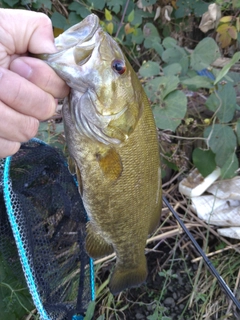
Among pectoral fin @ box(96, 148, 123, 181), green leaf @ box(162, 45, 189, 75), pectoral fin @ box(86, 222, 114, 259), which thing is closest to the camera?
pectoral fin @ box(96, 148, 123, 181)

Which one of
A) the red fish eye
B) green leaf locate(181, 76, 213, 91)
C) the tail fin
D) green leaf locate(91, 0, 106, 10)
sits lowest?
the tail fin

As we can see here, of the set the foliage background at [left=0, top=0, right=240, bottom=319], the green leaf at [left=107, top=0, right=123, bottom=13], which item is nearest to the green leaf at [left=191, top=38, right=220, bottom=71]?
the foliage background at [left=0, top=0, right=240, bottom=319]

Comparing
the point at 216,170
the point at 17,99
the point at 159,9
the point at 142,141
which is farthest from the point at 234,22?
the point at 17,99

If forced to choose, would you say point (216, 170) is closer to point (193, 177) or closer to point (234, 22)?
point (193, 177)

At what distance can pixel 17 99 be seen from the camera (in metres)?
1.11

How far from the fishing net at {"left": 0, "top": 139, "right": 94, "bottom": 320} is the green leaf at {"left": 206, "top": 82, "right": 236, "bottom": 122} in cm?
117

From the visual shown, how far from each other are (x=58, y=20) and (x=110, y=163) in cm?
193

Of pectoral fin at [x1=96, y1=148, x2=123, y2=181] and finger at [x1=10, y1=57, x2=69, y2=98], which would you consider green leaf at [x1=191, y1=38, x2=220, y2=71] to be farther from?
finger at [x1=10, y1=57, x2=69, y2=98]

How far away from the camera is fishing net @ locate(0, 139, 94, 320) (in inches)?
58.1

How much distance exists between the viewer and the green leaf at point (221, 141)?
2.45 meters

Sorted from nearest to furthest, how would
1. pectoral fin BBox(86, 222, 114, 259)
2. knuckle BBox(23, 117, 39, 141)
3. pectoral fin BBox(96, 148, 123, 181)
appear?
knuckle BBox(23, 117, 39, 141) → pectoral fin BBox(96, 148, 123, 181) → pectoral fin BBox(86, 222, 114, 259)

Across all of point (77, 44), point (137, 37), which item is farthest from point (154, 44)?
point (77, 44)

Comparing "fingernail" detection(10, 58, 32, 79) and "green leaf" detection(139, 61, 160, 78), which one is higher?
"fingernail" detection(10, 58, 32, 79)

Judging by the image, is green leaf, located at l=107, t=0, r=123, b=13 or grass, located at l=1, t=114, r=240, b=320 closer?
grass, located at l=1, t=114, r=240, b=320
